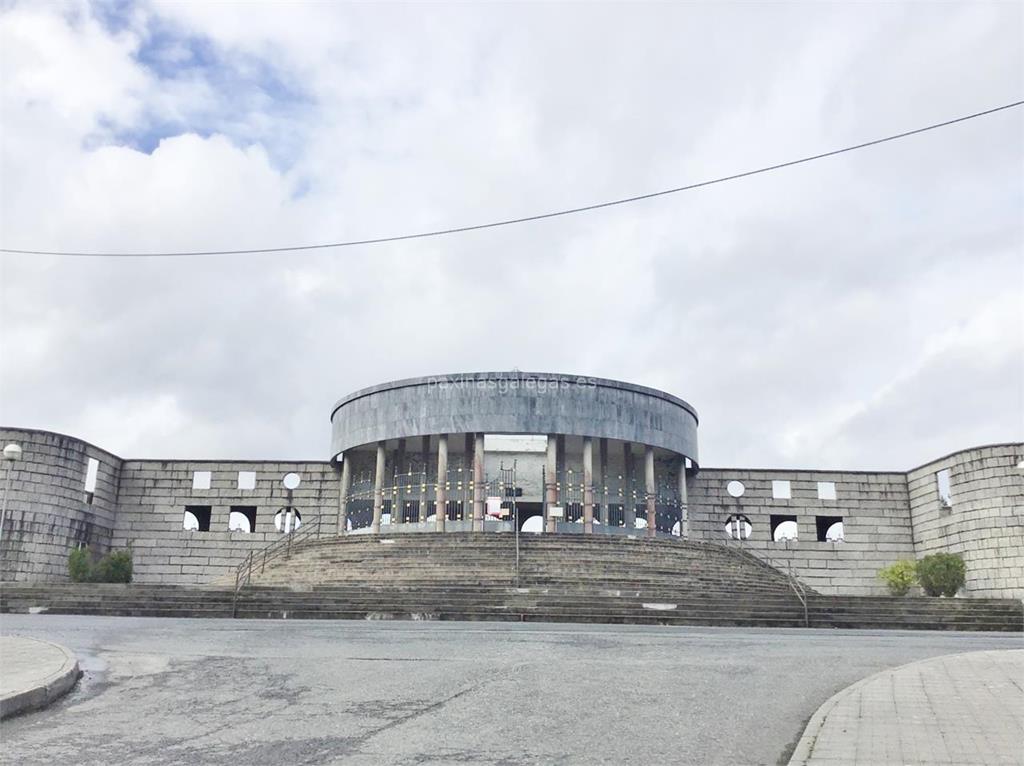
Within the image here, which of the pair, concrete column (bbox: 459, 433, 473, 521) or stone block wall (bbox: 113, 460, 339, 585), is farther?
stone block wall (bbox: 113, 460, 339, 585)

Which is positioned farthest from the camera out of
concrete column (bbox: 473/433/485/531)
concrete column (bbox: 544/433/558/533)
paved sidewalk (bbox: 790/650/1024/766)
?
concrete column (bbox: 473/433/485/531)

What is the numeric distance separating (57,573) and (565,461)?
18.7 meters

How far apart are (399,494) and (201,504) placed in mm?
8621

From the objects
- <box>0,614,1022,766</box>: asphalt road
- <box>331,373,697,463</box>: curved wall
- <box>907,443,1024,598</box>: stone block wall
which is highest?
<box>331,373,697,463</box>: curved wall

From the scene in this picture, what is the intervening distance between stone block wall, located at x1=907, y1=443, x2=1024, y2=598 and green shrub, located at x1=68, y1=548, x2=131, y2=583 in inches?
1161

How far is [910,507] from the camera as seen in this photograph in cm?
3697

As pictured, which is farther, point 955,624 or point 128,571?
point 128,571

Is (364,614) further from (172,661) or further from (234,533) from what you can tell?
(234,533)

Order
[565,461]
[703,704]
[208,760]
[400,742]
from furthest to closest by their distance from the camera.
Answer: [565,461] < [703,704] < [400,742] < [208,760]

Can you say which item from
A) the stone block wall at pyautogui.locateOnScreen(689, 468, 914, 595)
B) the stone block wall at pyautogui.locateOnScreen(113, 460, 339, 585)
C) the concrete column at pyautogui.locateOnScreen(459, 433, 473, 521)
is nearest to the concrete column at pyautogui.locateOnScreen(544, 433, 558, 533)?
the concrete column at pyautogui.locateOnScreen(459, 433, 473, 521)

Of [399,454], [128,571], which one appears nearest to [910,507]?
[399,454]

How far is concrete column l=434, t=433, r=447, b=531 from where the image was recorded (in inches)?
1324

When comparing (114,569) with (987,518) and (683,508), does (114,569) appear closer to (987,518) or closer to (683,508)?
(683,508)

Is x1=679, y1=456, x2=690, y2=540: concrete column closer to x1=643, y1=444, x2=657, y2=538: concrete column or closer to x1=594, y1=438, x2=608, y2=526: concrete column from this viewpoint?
x1=643, y1=444, x2=657, y2=538: concrete column
